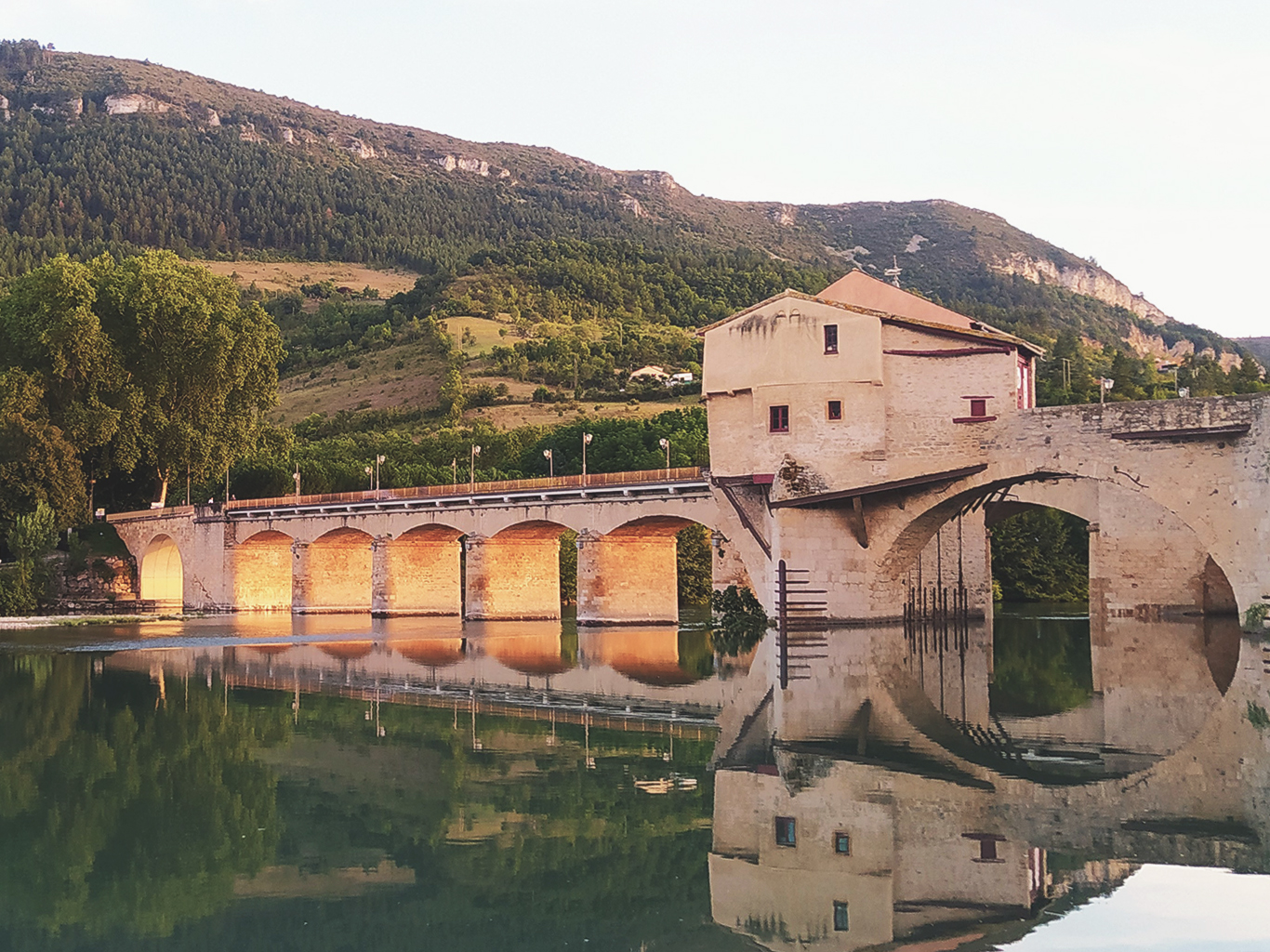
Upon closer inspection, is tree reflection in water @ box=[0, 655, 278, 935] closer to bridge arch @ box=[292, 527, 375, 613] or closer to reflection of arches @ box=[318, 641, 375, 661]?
reflection of arches @ box=[318, 641, 375, 661]

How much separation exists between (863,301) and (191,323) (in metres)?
31.4

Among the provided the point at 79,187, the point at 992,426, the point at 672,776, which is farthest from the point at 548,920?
the point at 79,187

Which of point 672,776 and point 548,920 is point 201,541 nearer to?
point 672,776

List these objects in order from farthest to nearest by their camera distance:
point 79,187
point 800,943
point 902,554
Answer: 1. point 79,187
2. point 902,554
3. point 800,943

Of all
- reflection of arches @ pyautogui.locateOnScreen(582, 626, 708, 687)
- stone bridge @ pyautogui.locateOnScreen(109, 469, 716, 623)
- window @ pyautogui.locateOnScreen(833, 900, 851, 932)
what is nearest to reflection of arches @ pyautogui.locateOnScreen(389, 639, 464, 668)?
reflection of arches @ pyautogui.locateOnScreen(582, 626, 708, 687)

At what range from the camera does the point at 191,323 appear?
57344 mm

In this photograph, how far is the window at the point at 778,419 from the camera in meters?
34.1

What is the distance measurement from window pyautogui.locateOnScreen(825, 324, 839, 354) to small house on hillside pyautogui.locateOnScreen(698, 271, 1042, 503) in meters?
0.02

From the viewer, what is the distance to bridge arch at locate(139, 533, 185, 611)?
6259 centimetres

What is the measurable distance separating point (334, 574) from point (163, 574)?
11715 mm

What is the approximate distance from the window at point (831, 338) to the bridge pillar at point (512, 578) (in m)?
18.7

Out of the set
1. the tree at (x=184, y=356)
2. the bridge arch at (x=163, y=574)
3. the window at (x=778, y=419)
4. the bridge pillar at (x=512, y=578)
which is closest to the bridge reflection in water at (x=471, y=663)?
the bridge pillar at (x=512, y=578)

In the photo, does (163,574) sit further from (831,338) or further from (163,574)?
(831,338)

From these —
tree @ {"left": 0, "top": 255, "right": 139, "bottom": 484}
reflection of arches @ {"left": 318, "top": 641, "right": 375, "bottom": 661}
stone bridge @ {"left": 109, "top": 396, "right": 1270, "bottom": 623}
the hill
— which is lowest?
reflection of arches @ {"left": 318, "top": 641, "right": 375, "bottom": 661}
